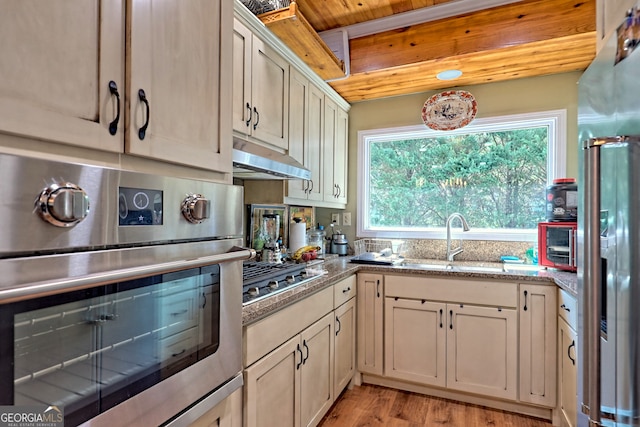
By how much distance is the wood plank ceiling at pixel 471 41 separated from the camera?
199 cm

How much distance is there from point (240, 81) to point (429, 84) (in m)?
1.76

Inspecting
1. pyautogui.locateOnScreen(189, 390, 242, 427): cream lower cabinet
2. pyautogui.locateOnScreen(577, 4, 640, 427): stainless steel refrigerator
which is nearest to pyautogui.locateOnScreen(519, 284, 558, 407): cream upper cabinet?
pyautogui.locateOnScreen(577, 4, 640, 427): stainless steel refrigerator

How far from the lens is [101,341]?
67 centimetres

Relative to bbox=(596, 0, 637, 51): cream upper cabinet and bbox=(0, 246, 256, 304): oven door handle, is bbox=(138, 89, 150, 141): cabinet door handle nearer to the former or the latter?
bbox=(0, 246, 256, 304): oven door handle

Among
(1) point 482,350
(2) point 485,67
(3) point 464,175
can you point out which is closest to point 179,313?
(1) point 482,350

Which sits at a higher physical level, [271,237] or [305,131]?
[305,131]

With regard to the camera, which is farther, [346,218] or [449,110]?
[346,218]

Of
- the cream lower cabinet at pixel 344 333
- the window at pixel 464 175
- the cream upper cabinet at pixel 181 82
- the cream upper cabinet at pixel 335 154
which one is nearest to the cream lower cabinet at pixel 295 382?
the cream lower cabinet at pixel 344 333

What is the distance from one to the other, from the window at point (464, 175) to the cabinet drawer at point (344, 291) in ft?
2.77

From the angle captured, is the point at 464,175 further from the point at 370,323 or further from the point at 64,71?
the point at 64,71

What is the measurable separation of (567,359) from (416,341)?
860 mm

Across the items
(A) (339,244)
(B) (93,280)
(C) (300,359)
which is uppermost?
(B) (93,280)

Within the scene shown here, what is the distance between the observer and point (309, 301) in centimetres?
173

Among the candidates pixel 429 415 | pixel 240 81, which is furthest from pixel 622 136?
pixel 429 415
